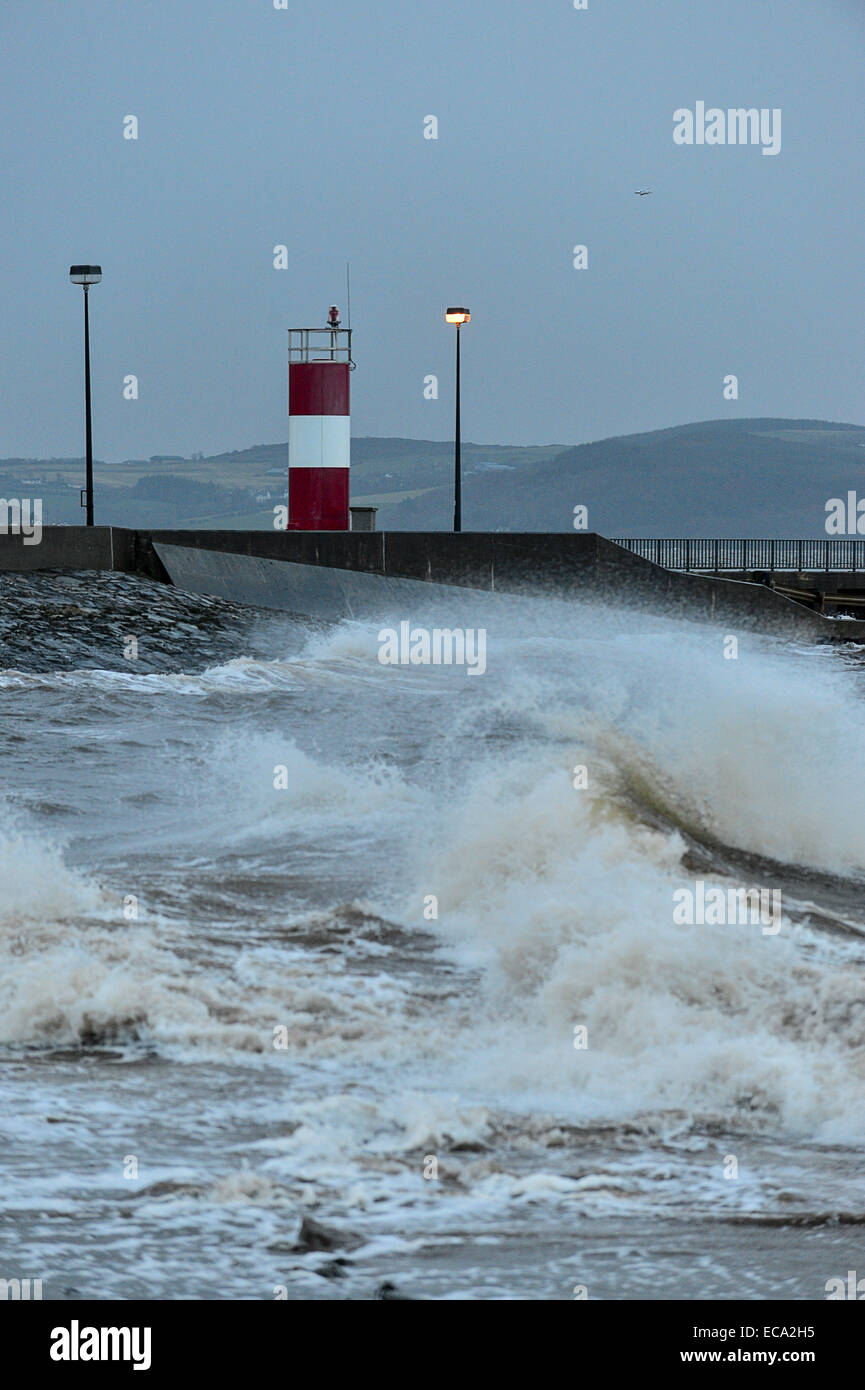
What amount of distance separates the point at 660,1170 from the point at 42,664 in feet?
47.8

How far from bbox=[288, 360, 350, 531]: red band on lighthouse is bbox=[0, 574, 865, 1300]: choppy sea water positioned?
1587 centimetres

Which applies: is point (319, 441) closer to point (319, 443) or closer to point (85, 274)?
point (319, 443)

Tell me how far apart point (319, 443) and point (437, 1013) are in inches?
936

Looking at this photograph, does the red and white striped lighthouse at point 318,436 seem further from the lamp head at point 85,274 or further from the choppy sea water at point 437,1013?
the choppy sea water at point 437,1013

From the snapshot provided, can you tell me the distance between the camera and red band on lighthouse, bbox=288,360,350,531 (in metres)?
29.3

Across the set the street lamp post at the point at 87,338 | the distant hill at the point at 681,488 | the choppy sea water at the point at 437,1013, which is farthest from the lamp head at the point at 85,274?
the distant hill at the point at 681,488

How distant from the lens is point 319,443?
29344mm

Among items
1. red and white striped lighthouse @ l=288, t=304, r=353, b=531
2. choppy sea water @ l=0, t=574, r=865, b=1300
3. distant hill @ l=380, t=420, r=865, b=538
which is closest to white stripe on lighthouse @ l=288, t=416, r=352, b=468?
red and white striped lighthouse @ l=288, t=304, r=353, b=531

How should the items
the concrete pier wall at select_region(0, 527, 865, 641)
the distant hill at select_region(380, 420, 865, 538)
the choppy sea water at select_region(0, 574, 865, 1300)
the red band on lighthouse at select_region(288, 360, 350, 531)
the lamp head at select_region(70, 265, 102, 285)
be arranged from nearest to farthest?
the choppy sea water at select_region(0, 574, 865, 1300), the concrete pier wall at select_region(0, 527, 865, 641), the lamp head at select_region(70, 265, 102, 285), the red band on lighthouse at select_region(288, 360, 350, 531), the distant hill at select_region(380, 420, 865, 538)

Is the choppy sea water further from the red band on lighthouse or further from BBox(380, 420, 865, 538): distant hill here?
BBox(380, 420, 865, 538): distant hill

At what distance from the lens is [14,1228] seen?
4410 millimetres

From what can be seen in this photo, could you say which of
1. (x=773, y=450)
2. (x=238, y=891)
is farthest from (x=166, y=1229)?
(x=773, y=450)

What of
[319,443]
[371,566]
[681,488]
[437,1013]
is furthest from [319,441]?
[681,488]
